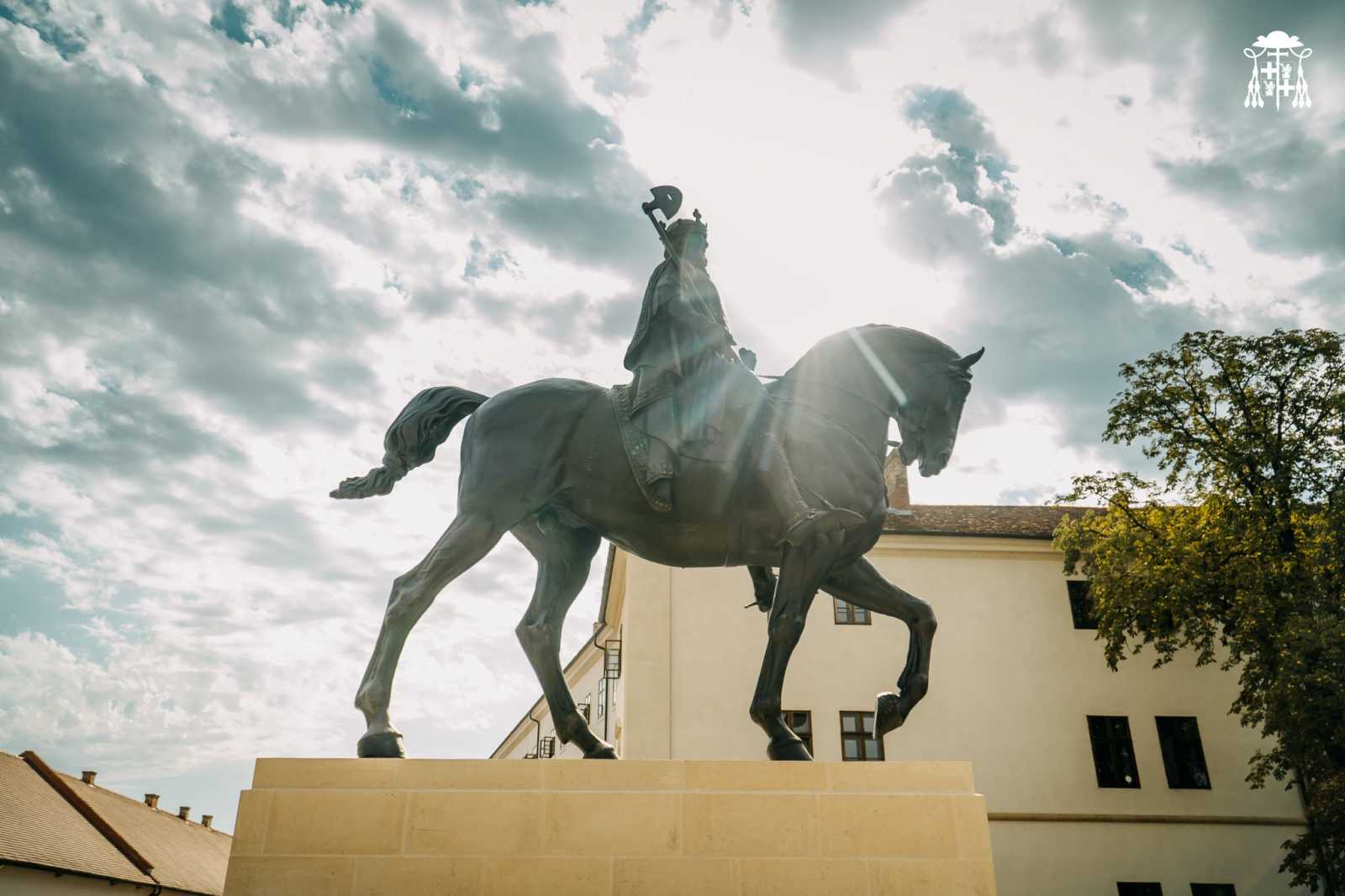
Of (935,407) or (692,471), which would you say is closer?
(692,471)

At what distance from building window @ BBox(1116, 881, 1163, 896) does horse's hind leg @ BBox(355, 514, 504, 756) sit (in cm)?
2464

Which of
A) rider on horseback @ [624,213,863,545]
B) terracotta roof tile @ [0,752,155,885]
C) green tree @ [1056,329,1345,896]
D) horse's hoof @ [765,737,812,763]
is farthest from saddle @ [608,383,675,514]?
terracotta roof tile @ [0,752,155,885]

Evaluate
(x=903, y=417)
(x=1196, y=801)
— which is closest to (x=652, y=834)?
(x=903, y=417)

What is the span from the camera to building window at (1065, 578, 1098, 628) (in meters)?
28.1

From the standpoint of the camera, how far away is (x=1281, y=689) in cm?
1972

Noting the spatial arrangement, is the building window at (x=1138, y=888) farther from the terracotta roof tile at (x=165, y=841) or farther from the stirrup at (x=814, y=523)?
the terracotta roof tile at (x=165, y=841)

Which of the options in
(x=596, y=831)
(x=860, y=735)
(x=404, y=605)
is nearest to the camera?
(x=596, y=831)

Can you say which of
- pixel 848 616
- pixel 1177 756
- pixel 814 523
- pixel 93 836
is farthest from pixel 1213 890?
pixel 93 836

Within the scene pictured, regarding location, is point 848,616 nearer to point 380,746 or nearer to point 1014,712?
point 1014,712

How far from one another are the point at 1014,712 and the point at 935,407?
886 inches

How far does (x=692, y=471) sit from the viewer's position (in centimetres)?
589

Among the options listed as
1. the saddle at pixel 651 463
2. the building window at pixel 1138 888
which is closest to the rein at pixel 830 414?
the saddle at pixel 651 463

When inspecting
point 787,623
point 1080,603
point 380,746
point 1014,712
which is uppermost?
point 1080,603

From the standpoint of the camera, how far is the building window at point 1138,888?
24.8 meters
